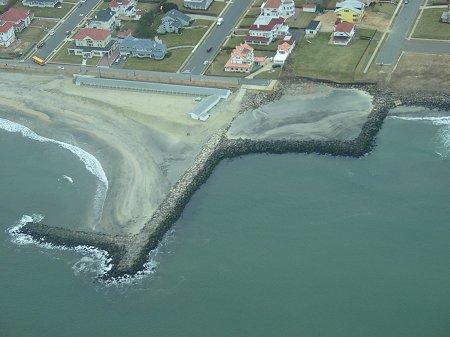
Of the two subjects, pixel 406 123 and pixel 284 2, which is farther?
pixel 284 2

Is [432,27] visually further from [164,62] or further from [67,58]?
[67,58]

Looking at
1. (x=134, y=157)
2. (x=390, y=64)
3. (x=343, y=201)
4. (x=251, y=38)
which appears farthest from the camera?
(x=251, y=38)

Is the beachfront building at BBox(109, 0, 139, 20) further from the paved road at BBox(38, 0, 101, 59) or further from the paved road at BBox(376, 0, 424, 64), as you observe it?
the paved road at BBox(376, 0, 424, 64)

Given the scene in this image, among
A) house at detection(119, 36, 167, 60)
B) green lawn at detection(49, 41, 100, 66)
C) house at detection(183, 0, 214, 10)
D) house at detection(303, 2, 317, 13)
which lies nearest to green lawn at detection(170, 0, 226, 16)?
house at detection(183, 0, 214, 10)

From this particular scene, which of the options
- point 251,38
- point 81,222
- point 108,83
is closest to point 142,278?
point 81,222

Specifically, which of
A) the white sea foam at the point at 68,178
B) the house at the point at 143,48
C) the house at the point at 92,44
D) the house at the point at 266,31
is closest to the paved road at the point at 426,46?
the house at the point at 266,31

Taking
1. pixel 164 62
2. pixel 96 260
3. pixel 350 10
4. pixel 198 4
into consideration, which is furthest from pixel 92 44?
pixel 96 260

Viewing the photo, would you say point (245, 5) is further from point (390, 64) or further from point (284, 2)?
point (390, 64)
